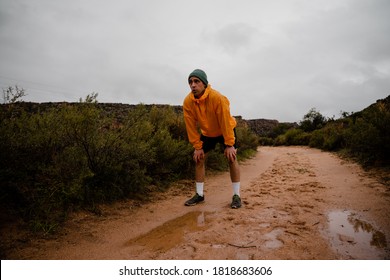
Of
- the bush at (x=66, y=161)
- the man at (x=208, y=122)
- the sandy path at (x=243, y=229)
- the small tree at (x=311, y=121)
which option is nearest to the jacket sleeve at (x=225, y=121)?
the man at (x=208, y=122)

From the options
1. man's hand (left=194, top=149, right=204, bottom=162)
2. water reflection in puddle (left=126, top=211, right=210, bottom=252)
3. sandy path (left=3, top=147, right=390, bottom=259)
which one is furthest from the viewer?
man's hand (left=194, top=149, right=204, bottom=162)

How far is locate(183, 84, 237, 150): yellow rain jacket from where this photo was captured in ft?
10.4

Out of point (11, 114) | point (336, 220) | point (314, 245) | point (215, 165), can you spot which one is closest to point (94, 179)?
point (11, 114)

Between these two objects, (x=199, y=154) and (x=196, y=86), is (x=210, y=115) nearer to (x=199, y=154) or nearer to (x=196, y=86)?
(x=196, y=86)

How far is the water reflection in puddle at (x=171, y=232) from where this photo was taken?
222 centimetres

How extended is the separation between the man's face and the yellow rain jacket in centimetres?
7

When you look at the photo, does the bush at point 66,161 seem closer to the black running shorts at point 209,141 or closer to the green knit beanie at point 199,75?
the black running shorts at point 209,141

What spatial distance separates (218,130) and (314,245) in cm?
190

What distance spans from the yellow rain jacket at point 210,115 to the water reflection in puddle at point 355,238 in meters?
1.53

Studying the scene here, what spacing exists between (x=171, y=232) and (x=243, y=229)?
77 centimetres

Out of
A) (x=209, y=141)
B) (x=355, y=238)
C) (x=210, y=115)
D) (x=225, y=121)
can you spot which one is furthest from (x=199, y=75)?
(x=355, y=238)

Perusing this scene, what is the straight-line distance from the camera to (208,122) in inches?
133

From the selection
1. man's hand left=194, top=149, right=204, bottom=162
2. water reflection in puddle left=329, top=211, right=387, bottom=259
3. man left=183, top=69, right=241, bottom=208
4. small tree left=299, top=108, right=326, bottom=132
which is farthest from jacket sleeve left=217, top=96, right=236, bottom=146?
small tree left=299, top=108, right=326, bottom=132

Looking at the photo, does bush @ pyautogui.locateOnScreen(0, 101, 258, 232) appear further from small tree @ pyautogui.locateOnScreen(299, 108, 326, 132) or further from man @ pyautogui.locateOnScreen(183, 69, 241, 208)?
small tree @ pyautogui.locateOnScreen(299, 108, 326, 132)
